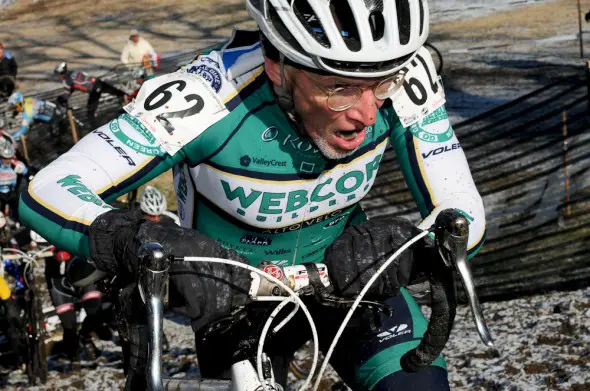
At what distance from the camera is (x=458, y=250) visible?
2.88 m

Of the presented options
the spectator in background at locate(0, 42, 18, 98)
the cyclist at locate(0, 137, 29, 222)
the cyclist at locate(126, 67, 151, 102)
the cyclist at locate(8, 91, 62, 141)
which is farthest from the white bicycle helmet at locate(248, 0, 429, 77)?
the spectator in background at locate(0, 42, 18, 98)

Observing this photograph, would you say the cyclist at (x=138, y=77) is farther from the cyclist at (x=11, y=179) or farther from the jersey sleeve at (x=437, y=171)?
the jersey sleeve at (x=437, y=171)

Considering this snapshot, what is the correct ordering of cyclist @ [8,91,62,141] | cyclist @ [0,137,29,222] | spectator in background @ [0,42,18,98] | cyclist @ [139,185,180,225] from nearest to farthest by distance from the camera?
1. cyclist @ [139,185,180,225]
2. cyclist @ [0,137,29,222]
3. cyclist @ [8,91,62,141]
4. spectator in background @ [0,42,18,98]

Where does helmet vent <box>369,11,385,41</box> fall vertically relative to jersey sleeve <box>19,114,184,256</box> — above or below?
above

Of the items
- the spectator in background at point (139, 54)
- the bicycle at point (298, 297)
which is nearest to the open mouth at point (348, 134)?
the bicycle at point (298, 297)

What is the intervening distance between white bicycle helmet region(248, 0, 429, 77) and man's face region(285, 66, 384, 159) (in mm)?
73

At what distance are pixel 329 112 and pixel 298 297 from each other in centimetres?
81

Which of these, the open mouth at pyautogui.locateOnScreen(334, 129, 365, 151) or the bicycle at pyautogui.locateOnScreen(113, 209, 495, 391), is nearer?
the bicycle at pyautogui.locateOnScreen(113, 209, 495, 391)

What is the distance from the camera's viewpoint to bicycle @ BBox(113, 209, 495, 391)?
2.64 metres

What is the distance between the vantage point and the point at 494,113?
16.1 meters

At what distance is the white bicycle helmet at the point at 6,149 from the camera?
14.3m

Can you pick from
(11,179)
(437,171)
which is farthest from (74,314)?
(437,171)

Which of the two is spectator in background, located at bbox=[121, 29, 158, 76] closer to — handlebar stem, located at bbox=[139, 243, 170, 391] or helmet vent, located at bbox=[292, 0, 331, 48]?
helmet vent, located at bbox=[292, 0, 331, 48]

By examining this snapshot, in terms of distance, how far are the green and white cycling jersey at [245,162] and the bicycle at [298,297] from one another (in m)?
0.58
